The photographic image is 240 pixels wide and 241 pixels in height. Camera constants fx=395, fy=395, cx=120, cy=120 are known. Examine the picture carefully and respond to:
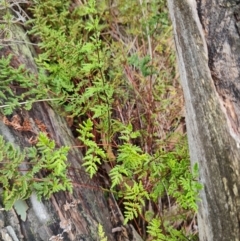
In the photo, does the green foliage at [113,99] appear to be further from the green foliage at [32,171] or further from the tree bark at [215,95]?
the tree bark at [215,95]

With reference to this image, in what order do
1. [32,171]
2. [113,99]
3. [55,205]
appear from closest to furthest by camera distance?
[32,171] < [55,205] < [113,99]

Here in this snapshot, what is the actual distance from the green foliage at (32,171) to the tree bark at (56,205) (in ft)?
0.27

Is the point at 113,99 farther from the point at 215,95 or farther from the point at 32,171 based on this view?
the point at 215,95

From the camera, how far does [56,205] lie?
2.14 meters

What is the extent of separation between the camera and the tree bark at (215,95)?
1.61m

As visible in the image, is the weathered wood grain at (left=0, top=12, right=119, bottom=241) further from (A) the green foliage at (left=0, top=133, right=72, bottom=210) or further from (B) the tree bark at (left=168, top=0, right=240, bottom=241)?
(B) the tree bark at (left=168, top=0, right=240, bottom=241)

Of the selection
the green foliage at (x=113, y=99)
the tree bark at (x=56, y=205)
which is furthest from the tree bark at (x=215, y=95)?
the tree bark at (x=56, y=205)

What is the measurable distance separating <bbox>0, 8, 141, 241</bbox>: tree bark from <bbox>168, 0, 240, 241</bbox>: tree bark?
693 mm

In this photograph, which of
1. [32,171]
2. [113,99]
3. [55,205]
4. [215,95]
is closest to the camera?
[215,95]

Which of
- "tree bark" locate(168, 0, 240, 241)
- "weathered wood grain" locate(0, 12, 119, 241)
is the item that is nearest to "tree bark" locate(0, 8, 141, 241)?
"weathered wood grain" locate(0, 12, 119, 241)

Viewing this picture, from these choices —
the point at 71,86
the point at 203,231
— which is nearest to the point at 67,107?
the point at 71,86

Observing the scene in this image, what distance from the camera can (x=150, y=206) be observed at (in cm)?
261

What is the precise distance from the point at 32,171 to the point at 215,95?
1.00 m

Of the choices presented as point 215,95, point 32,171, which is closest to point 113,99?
point 32,171
